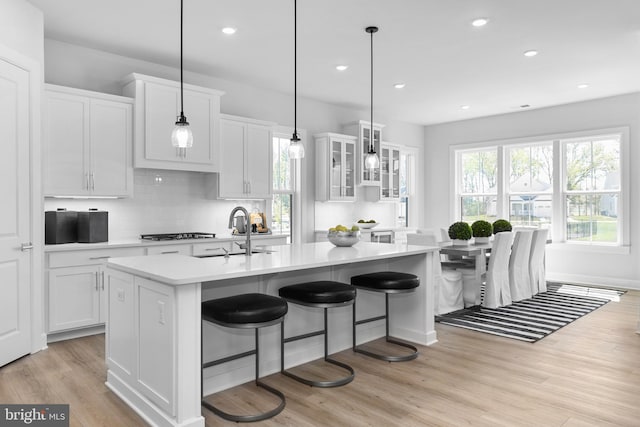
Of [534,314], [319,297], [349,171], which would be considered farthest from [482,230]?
[319,297]

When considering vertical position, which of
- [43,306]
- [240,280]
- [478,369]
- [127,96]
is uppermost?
[127,96]

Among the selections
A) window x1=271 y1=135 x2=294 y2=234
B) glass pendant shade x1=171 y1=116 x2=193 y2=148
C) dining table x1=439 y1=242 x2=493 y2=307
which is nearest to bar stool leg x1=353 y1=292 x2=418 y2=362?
dining table x1=439 y1=242 x2=493 y2=307

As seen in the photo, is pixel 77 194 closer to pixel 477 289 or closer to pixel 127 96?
pixel 127 96

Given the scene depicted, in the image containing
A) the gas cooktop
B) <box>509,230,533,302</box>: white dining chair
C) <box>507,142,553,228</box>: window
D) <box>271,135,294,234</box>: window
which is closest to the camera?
the gas cooktop

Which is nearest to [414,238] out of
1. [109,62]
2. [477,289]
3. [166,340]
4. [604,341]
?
[477,289]

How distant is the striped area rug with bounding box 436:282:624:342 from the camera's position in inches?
176

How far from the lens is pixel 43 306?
396 centimetres

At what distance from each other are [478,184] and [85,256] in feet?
22.2

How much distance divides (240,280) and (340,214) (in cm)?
445

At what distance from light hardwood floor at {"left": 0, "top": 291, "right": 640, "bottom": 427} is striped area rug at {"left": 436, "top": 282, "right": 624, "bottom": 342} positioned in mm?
333

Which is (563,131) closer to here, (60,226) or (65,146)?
(65,146)

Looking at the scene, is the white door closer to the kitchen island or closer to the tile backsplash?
the tile backsplash

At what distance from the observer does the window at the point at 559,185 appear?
7.03 meters

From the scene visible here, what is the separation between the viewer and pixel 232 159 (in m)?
5.60
